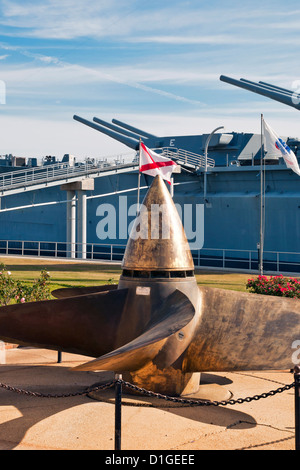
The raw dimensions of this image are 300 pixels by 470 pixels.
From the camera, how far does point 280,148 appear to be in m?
23.2

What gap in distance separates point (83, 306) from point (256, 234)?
1296 inches

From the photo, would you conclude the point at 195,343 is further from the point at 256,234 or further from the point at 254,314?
the point at 256,234

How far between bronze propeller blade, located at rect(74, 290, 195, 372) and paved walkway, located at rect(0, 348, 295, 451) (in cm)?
69

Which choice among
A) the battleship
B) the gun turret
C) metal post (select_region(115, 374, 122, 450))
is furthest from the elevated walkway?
metal post (select_region(115, 374, 122, 450))

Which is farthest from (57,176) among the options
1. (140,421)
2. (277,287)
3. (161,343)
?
(140,421)

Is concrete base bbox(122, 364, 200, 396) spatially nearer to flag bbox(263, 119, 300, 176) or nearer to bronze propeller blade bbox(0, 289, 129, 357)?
bronze propeller blade bbox(0, 289, 129, 357)

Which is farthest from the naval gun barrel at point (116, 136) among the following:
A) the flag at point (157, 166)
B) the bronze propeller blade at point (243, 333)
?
the bronze propeller blade at point (243, 333)

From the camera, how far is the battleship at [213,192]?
38.0 metres

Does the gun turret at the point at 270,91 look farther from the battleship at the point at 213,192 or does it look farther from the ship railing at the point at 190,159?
the ship railing at the point at 190,159

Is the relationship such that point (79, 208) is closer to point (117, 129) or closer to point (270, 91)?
point (117, 129)

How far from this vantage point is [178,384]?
8.95m

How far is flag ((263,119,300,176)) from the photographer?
23047 millimetres

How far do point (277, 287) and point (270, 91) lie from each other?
24405mm
